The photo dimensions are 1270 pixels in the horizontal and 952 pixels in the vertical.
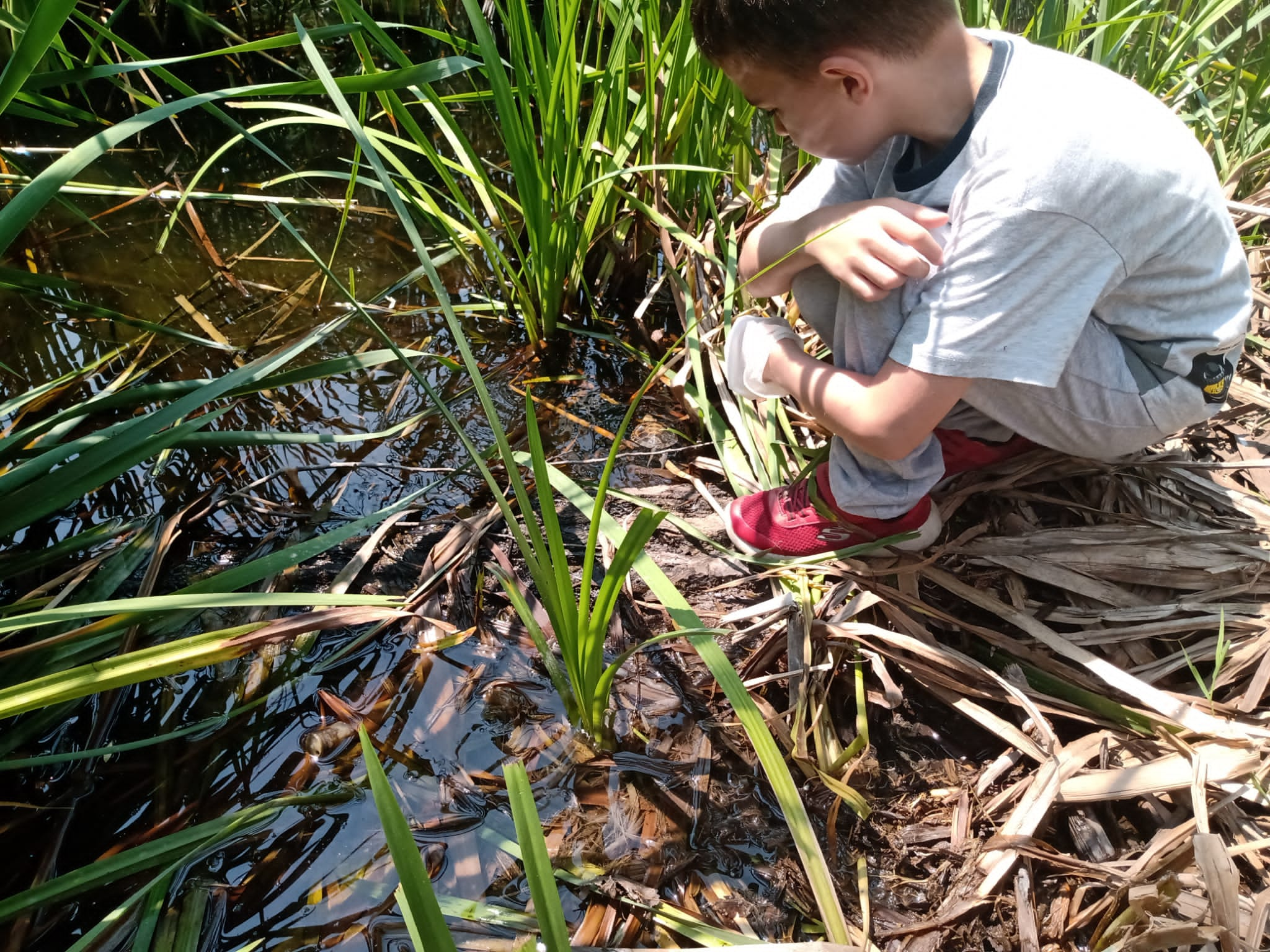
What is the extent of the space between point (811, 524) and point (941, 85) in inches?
29.7

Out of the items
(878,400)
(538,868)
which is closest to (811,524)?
(878,400)

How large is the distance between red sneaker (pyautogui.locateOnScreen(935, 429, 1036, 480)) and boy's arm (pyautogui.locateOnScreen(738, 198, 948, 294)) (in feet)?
1.22

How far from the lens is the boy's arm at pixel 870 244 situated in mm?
1275

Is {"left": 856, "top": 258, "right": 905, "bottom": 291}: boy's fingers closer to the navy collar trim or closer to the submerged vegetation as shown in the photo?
the navy collar trim

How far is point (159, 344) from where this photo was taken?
81.6 inches

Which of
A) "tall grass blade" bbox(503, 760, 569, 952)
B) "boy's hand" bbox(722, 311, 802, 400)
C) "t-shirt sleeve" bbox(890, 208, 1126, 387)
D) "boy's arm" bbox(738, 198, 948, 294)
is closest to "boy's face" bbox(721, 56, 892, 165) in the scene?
"boy's arm" bbox(738, 198, 948, 294)

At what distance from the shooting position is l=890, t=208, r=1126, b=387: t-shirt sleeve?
120 centimetres

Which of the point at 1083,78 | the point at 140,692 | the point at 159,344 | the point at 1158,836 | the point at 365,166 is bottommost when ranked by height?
→ the point at 1158,836

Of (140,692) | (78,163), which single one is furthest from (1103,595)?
(78,163)

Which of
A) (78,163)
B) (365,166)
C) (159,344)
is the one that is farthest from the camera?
(365,166)

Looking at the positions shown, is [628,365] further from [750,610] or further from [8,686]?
[8,686]

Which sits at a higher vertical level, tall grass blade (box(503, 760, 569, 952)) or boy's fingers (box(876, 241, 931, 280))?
boy's fingers (box(876, 241, 931, 280))

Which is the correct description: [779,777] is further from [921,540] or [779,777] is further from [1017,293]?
[1017,293]

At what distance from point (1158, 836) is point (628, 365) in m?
1.46
